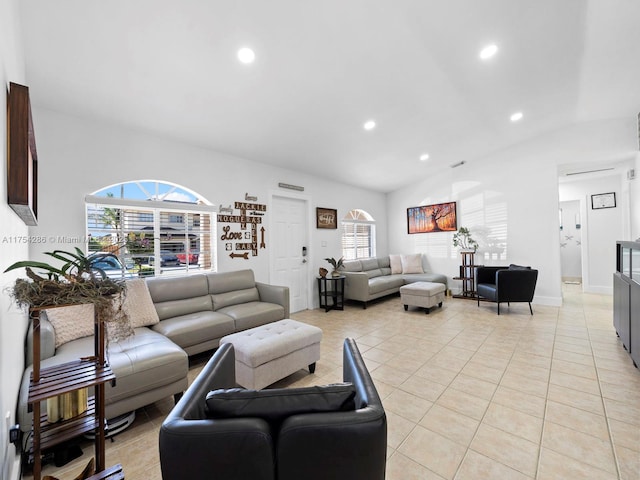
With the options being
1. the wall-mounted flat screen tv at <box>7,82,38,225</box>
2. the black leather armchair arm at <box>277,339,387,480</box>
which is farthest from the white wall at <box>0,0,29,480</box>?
the black leather armchair arm at <box>277,339,387,480</box>

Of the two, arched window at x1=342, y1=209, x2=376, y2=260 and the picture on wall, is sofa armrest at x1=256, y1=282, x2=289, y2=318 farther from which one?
the picture on wall

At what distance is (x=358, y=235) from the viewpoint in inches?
259

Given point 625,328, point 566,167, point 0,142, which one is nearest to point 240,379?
point 0,142

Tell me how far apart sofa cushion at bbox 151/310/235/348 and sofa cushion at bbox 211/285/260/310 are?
0.35 m

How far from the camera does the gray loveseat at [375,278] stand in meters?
5.22

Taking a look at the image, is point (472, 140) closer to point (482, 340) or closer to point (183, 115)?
point (482, 340)

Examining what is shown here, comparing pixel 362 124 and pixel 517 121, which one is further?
pixel 517 121

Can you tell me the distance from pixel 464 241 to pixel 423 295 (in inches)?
82.9

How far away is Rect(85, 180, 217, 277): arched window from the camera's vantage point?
3.05 m

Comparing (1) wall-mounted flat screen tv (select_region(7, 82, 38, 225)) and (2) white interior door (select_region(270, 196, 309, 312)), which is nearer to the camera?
(1) wall-mounted flat screen tv (select_region(7, 82, 38, 225))

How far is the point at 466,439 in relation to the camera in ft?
5.77

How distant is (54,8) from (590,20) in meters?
4.34

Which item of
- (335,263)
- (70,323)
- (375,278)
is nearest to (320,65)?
(70,323)

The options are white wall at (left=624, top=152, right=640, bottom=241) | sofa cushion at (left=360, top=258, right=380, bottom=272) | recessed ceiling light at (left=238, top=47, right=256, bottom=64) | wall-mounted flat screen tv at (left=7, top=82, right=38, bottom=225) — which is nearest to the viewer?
wall-mounted flat screen tv at (left=7, top=82, right=38, bottom=225)
